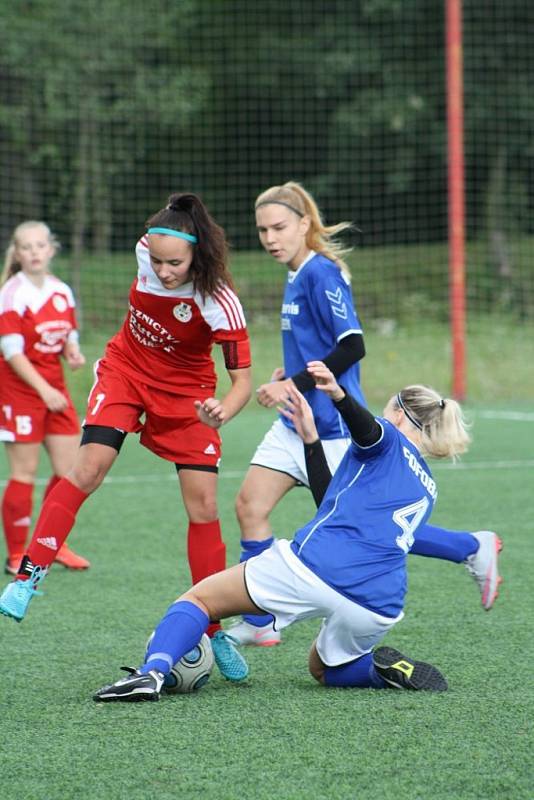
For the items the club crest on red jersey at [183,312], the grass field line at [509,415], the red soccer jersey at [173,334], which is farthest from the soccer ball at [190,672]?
the grass field line at [509,415]

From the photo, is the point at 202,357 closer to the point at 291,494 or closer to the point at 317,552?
the point at 317,552

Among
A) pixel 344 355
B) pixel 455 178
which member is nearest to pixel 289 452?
pixel 344 355

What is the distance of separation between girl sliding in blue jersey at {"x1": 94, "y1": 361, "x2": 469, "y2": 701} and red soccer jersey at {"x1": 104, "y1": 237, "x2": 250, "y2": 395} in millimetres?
506

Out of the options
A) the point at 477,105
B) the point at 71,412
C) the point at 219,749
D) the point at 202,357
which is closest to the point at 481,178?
the point at 477,105

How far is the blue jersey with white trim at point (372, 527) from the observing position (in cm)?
368

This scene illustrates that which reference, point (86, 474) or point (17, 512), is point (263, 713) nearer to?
point (86, 474)

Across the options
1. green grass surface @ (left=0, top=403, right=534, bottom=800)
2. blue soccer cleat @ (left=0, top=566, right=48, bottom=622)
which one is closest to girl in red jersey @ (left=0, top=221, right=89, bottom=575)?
green grass surface @ (left=0, top=403, right=534, bottom=800)

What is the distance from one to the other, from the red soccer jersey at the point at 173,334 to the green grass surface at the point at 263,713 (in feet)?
3.11

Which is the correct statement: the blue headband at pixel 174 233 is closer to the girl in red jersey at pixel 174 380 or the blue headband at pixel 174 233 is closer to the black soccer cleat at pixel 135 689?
the girl in red jersey at pixel 174 380

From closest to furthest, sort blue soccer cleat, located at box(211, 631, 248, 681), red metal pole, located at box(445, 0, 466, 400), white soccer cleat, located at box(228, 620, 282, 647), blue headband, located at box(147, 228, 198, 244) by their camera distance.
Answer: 1. blue soccer cleat, located at box(211, 631, 248, 681)
2. blue headband, located at box(147, 228, 198, 244)
3. white soccer cleat, located at box(228, 620, 282, 647)
4. red metal pole, located at box(445, 0, 466, 400)

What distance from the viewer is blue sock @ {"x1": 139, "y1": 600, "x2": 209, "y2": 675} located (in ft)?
12.1

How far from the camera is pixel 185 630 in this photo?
3.69 metres

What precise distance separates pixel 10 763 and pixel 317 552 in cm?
104

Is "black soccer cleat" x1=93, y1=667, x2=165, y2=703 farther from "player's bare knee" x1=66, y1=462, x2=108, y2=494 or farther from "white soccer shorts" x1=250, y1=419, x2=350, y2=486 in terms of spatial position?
"white soccer shorts" x1=250, y1=419, x2=350, y2=486
